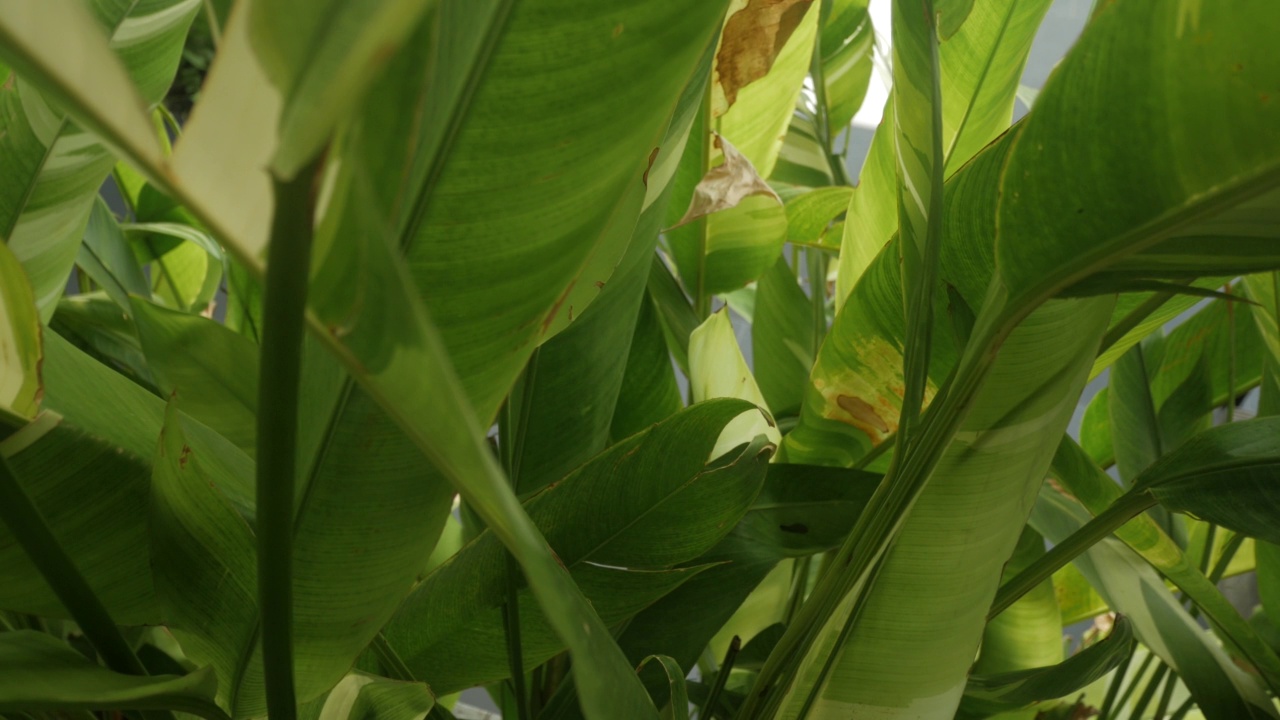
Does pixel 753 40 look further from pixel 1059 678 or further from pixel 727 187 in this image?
pixel 1059 678

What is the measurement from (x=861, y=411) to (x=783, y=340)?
14 centimetres

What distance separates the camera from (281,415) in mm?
148

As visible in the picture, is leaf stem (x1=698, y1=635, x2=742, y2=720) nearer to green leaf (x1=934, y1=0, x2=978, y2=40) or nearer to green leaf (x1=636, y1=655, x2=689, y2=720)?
green leaf (x1=636, y1=655, x2=689, y2=720)

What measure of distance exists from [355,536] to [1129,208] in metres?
0.18

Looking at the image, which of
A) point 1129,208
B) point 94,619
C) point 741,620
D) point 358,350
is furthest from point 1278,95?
point 741,620

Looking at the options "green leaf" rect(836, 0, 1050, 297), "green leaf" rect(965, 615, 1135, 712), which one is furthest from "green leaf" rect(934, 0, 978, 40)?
"green leaf" rect(965, 615, 1135, 712)

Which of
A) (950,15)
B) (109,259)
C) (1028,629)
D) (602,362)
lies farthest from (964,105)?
(109,259)

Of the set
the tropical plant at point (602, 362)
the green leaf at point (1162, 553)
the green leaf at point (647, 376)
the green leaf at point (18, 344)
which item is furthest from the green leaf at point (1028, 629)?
the green leaf at point (18, 344)

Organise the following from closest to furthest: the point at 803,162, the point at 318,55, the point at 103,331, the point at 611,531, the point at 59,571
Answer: the point at 318,55, the point at 59,571, the point at 611,531, the point at 103,331, the point at 803,162

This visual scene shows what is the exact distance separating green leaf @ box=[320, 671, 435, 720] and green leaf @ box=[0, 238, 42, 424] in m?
0.12

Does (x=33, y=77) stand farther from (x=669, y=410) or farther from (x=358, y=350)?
(x=669, y=410)

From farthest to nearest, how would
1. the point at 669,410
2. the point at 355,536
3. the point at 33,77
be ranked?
1. the point at 669,410
2. the point at 355,536
3. the point at 33,77

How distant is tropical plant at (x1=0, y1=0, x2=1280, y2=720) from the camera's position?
112mm

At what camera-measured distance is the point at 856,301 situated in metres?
0.34
